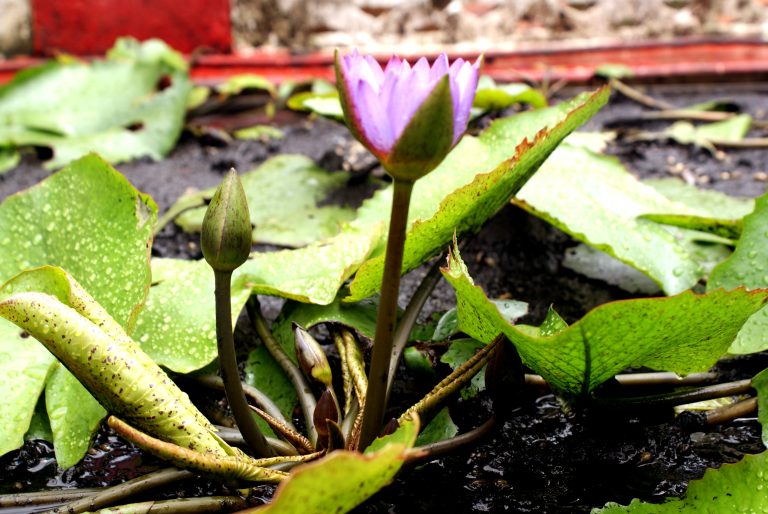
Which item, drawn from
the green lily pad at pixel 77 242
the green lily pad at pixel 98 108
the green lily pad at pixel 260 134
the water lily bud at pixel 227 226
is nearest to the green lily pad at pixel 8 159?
the green lily pad at pixel 98 108

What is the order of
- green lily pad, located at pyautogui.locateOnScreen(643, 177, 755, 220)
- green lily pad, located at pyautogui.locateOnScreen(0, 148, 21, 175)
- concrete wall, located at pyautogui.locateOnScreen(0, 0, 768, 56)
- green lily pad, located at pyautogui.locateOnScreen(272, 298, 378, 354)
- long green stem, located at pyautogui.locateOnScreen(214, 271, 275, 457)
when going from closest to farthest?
1. long green stem, located at pyautogui.locateOnScreen(214, 271, 275, 457)
2. green lily pad, located at pyautogui.locateOnScreen(272, 298, 378, 354)
3. green lily pad, located at pyautogui.locateOnScreen(643, 177, 755, 220)
4. green lily pad, located at pyautogui.locateOnScreen(0, 148, 21, 175)
5. concrete wall, located at pyautogui.locateOnScreen(0, 0, 768, 56)

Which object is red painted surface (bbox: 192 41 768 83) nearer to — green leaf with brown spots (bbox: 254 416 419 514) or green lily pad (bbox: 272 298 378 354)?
green lily pad (bbox: 272 298 378 354)

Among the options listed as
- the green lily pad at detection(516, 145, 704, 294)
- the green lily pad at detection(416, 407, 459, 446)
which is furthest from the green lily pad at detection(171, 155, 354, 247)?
the green lily pad at detection(416, 407, 459, 446)

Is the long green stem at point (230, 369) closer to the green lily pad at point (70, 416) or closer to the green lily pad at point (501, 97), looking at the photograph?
the green lily pad at point (70, 416)

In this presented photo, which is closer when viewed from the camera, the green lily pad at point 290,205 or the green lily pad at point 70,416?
the green lily pad at point 70,416

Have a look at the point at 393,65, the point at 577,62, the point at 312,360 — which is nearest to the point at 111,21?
the point at 577,62

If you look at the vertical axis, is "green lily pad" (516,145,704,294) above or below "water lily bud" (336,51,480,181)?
below
